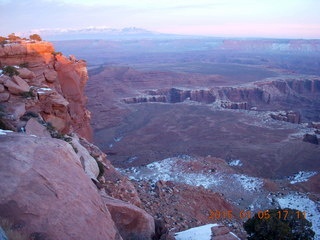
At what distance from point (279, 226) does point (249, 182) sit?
9.86 metres

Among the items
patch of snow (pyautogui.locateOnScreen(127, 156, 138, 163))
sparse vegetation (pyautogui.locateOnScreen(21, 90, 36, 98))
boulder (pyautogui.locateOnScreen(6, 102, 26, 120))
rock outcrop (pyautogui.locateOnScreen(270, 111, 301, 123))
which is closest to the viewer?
boulder (pyautogui.locateOnScreen(6, 102, 26, 120))

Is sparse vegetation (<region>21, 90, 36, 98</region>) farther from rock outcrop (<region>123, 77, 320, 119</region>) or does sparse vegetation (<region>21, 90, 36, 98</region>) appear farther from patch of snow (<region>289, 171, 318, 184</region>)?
rock outcrop (<region>123, 77, 320, 119</region>)

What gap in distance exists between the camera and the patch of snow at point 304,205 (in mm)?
15730

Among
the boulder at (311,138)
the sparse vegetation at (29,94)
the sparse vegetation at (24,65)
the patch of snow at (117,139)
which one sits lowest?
the patch of snow at (117,139)

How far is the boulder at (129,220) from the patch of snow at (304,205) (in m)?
9.66

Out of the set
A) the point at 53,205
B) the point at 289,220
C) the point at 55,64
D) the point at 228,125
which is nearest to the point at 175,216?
the point at 289,220

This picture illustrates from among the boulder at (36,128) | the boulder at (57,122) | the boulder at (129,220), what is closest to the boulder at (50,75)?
the boulder at (57,122)

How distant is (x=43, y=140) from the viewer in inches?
271

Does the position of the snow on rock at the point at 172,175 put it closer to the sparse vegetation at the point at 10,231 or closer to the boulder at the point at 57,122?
the boulder at the point at 57,122

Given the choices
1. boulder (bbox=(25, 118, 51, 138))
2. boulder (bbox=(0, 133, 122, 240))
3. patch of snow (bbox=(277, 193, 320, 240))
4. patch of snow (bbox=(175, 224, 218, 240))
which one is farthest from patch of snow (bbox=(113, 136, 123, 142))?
boulder (bbox=(0, 133, 122, 240))

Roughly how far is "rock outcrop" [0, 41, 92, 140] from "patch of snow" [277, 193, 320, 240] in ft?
35.1

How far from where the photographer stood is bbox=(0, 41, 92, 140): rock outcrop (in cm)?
1256

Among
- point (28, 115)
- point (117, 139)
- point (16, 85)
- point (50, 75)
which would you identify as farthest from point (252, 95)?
point (28, 115)

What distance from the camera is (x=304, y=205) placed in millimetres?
16938
